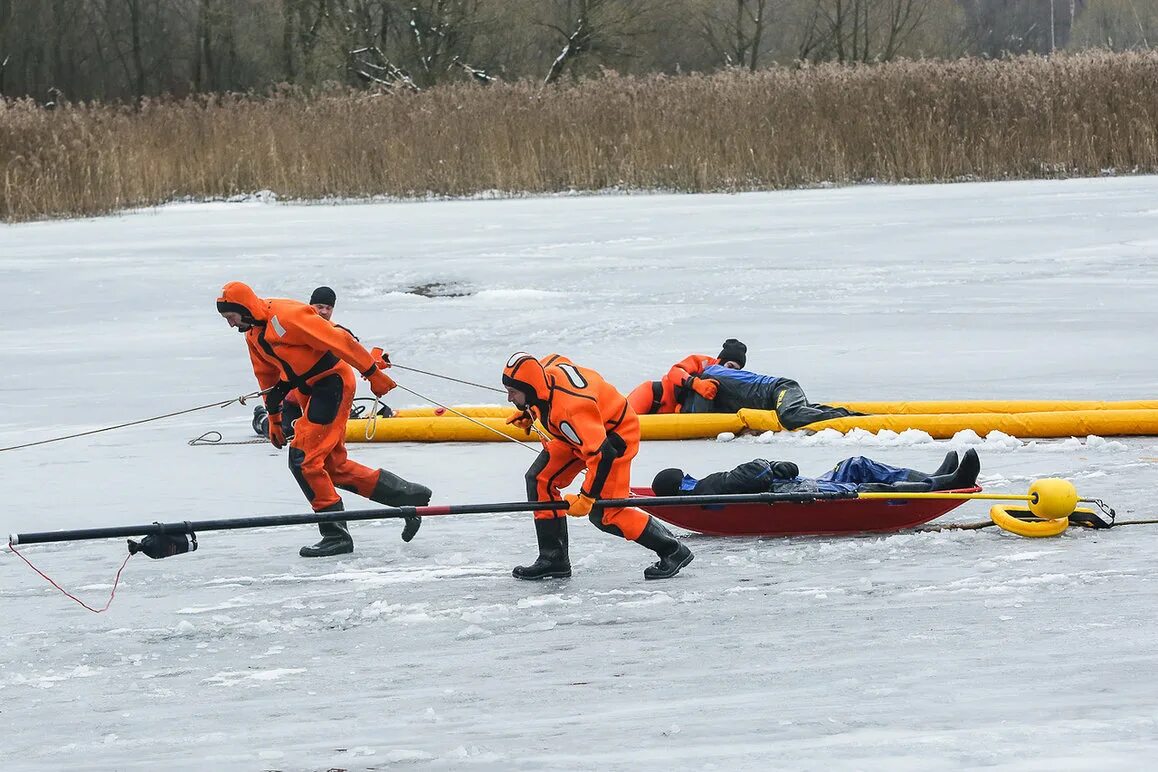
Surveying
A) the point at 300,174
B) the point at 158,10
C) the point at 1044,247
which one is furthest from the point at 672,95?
the point at 158,10

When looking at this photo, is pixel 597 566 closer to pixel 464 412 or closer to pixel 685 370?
pixel 685 370

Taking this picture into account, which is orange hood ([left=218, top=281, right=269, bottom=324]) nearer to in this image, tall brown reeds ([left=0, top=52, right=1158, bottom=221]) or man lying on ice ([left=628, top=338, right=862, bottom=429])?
man lying on ice ([left=628, top=338, right=862, bottom=429])

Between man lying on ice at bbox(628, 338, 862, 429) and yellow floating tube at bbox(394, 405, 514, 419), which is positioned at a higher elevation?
man lying on ice at bbox(628, 338, 862, 429)

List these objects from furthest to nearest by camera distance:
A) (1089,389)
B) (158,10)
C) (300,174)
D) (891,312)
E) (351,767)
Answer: (158,10)
(300,174)
(891,312)
(1089,389)
(351,767)

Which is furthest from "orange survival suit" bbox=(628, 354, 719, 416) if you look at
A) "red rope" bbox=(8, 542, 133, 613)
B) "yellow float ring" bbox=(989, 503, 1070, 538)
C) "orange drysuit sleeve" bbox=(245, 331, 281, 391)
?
"red rope" bbox=(8, 542, 133, 613)

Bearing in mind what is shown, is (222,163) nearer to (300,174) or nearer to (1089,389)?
(300,174)

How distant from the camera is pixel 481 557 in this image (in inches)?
262

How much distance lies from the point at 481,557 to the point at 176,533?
53.5 inches

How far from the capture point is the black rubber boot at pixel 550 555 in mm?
6172

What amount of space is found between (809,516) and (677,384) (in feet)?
→ 9.26

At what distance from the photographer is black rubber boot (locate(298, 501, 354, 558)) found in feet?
22.0

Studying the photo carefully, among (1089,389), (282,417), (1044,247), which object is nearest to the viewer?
(282,417)

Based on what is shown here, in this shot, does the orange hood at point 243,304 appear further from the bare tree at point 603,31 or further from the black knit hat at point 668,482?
the bare tree at point 603,31

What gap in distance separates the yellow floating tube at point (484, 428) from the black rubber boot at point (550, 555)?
2672mm
